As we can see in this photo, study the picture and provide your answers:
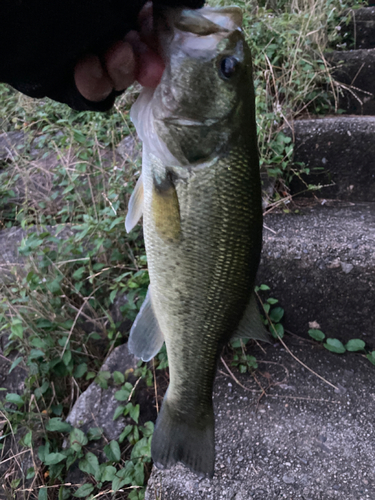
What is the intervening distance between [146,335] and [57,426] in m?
0.87

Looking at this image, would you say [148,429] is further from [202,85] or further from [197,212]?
[202,85]

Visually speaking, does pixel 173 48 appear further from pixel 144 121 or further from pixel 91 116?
pixel 91 116

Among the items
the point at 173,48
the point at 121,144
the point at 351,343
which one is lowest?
the point at 351,343

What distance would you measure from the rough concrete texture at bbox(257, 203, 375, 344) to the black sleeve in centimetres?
136

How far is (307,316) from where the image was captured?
2.00 meters

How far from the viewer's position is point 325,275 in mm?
1894

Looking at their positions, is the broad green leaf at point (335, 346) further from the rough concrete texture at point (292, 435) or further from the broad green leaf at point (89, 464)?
the broad green leaf at point (89, 464)

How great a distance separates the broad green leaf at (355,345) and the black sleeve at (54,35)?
1789 mm

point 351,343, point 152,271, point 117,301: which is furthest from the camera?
point 117,301

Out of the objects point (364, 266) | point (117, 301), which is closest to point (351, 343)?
point (364, 266)

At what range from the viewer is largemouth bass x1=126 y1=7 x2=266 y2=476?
37.2 inches

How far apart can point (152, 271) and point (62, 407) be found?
1.24 meters

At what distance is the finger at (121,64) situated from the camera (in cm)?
86

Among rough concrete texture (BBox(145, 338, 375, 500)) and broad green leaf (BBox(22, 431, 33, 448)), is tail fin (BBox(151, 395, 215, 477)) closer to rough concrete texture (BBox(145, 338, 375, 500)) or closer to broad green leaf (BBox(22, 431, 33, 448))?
rough concrete texture (BBox(145, 338, 375, 500))
